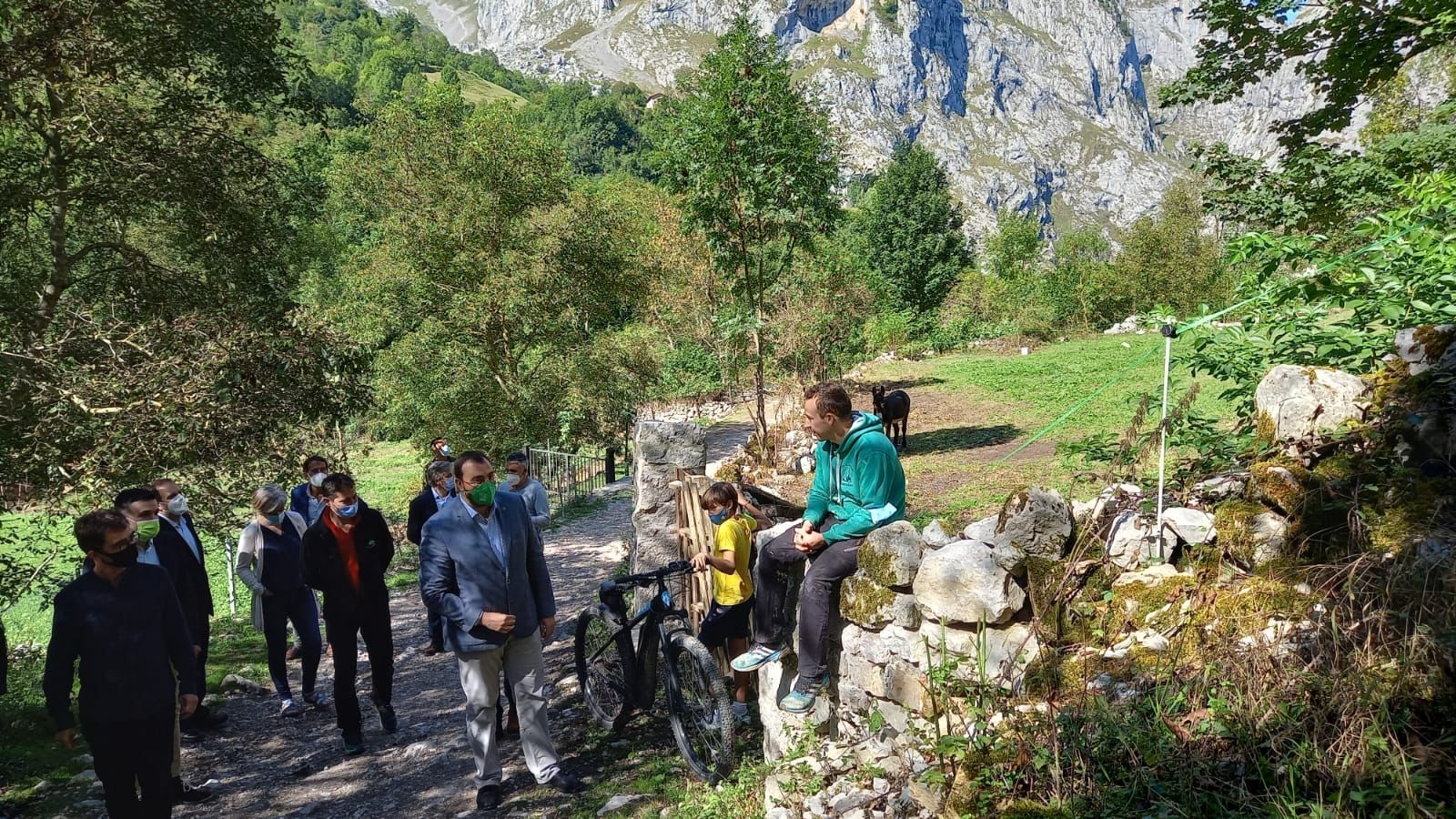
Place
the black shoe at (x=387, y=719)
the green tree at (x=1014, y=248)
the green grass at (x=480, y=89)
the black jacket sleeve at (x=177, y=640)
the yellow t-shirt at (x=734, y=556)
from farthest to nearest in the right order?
the green grass at (x=480, y=89), the green tree at (x=1014, y=248), the black shoe at (x=387, y=719), the yellow t-shirt at (x=734, y=556), the black jacket sleeve at (x=177, y=640)

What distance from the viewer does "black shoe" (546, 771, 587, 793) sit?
4.70 metres

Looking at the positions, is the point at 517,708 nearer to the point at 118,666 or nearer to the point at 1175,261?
the point at 118,666

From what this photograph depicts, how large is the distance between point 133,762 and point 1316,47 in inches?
539

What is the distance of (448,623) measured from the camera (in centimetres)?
443

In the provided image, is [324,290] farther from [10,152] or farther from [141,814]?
[141,814]

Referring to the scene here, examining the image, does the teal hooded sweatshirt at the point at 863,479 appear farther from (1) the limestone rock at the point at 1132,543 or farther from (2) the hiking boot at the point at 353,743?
(2) the hiking boot at the point at 353,743

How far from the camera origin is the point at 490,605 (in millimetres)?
4410

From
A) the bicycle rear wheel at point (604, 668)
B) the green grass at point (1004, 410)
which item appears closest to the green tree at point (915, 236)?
the green grass at point (1004, 410)

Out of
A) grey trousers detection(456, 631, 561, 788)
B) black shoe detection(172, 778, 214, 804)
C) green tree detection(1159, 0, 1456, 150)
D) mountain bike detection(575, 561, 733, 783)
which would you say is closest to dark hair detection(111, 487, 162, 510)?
black shoe detection(172, 778, 214, 804)

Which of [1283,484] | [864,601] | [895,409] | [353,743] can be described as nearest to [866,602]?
[864,601]

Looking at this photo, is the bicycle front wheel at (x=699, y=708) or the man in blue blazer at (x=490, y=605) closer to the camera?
the man in blue blazer at (x=490, y=605)

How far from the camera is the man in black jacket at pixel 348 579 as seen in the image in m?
5.39

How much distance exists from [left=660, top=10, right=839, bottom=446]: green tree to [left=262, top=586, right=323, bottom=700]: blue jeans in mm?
8129

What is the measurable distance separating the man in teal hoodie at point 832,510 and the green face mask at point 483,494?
1.69m
